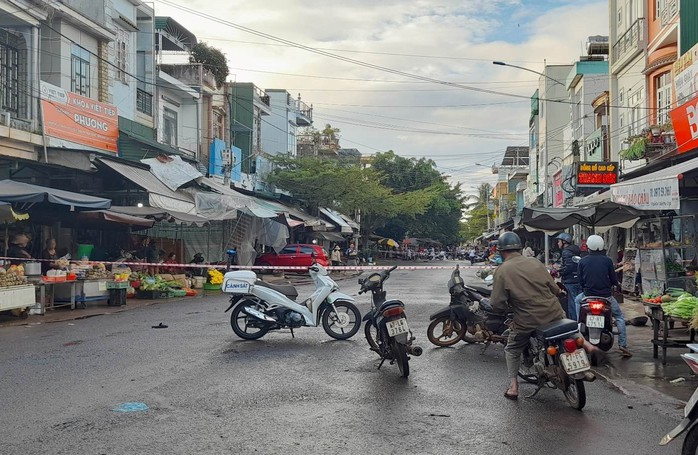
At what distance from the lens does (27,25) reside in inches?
789

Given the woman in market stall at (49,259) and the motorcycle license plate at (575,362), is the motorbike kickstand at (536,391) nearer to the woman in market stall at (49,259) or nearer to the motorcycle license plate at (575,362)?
the motorcycle license plate at (575,362)

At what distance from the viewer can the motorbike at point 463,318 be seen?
10570mm

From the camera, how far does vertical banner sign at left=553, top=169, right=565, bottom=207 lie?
35578 mm

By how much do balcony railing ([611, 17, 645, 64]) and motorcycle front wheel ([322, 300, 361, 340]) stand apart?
54.1 ft

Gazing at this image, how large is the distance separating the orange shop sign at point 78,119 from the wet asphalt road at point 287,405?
1112cm

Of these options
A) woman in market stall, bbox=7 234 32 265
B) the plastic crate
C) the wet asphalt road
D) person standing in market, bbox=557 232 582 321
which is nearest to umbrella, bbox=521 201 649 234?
person standing in market, bbox=557 232 582 321

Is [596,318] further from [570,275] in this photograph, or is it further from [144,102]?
[144,102]

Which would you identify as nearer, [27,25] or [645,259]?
[645,259]

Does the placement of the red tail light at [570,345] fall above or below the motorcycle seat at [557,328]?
below

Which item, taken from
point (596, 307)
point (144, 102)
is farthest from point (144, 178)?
point (596, 307)

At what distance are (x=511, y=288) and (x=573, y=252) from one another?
5.25 metres

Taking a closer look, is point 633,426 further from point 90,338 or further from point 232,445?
point 90,338

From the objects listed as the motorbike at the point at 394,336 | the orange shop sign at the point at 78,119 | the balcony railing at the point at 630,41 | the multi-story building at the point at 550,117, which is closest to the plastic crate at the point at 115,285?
the orange shop sign at the point at 78,119

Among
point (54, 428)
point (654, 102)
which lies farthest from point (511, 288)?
point (654, 102)
